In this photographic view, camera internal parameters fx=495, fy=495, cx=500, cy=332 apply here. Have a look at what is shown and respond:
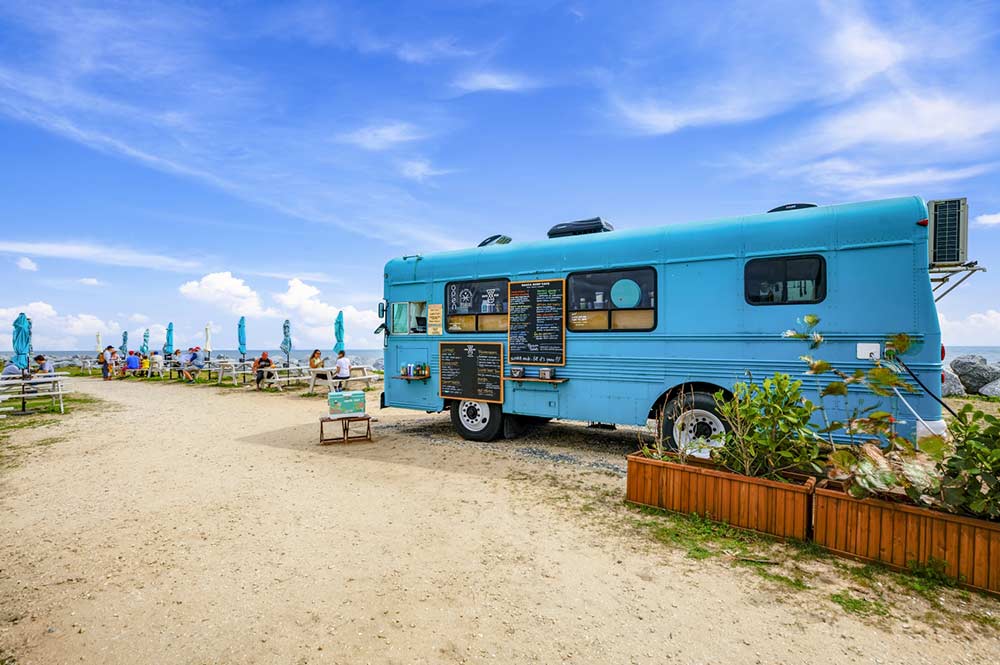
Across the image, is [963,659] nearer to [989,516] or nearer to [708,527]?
[989,516]

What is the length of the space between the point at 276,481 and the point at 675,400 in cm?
536

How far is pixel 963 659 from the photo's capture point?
2828 mm

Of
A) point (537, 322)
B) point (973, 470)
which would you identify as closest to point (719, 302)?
point (537, 322)

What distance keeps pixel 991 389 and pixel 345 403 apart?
1823 centimetres

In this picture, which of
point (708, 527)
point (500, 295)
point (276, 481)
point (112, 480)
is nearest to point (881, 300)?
point (708, 527)

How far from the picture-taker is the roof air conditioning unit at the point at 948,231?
5422 millimetres

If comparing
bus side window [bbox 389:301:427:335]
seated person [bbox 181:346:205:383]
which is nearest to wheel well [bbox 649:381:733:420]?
bus side window [bbox 389:301:427:335]

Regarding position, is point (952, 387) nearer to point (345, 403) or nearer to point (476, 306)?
point (476, 306)

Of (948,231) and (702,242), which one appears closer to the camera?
(948,231)

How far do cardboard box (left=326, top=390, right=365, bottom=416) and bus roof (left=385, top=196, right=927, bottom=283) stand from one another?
2468mm

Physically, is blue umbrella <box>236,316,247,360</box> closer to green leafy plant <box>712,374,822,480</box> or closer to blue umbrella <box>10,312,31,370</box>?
blue umbrella <box>10,312,31,370</box>

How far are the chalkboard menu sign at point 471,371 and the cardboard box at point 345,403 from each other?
1544 mm

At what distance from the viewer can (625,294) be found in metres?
7.26

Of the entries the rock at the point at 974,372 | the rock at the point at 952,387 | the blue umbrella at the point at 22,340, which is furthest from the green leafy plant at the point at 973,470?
the blue umbrella at the point at 22,340
